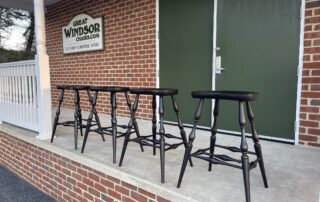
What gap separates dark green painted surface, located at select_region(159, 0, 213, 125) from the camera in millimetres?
3227

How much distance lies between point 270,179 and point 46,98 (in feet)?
8.24

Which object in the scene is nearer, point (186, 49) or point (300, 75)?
point (300, 75)

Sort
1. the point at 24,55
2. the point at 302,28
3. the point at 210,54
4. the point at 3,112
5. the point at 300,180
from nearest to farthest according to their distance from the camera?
the point at 300,180 → the point at 302,28 → the point at 210,54 → the point at 3,112 → the point at 24,55

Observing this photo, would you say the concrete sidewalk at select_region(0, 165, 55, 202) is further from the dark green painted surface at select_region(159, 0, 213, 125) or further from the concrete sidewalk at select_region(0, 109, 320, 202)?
the dark green painted surface at select_region(159, 0, 213, 125)

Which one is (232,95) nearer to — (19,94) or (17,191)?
(17,191)

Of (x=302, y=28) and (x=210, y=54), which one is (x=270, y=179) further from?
(x=210, y=54)

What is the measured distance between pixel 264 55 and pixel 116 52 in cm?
247

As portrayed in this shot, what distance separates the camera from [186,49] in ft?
11.3

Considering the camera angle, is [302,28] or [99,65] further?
[99,65]

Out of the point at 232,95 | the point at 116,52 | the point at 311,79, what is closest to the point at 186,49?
the point at 116,52

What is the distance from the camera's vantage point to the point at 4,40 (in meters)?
9.05

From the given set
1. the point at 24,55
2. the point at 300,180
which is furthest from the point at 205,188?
the point at 24,55

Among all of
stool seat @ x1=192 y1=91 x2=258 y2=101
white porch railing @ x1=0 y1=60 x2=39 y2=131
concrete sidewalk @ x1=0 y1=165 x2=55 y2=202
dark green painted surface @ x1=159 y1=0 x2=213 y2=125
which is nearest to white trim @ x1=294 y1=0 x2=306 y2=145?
dark green painted surface @ x1=159 y1=0 x2=213 y2=125

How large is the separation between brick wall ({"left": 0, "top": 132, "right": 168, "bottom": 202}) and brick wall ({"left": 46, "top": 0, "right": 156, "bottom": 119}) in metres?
1.58
